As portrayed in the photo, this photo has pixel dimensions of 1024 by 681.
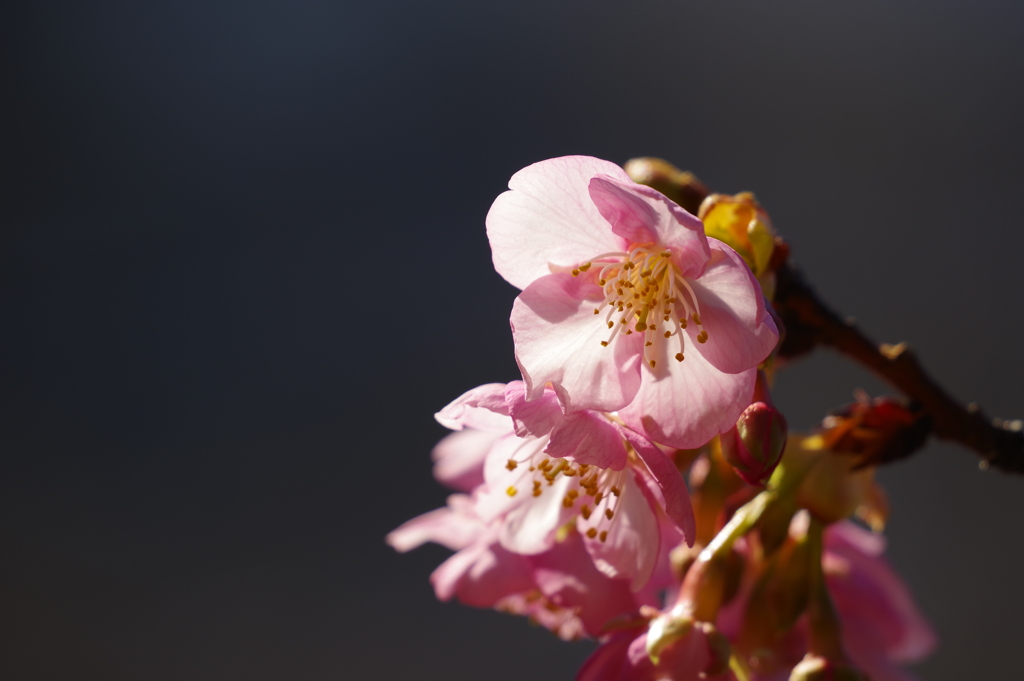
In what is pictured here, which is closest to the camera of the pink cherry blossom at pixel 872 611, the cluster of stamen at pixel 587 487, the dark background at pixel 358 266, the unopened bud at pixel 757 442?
the unopened bud at pixel 757 442

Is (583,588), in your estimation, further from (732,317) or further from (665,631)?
(732,317)

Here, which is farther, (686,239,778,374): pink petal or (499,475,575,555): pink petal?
(499,475,575,555): pink petal

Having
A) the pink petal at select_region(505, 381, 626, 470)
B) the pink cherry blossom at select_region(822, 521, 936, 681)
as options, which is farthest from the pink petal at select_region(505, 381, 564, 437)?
the pink cherry blossom at select_region(822, 521, 936, 681)

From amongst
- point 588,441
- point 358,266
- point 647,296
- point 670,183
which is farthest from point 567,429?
point 358,266

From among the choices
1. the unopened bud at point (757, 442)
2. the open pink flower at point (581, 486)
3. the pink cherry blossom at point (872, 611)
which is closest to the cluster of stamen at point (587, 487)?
the open pink flower at point (581, 486)

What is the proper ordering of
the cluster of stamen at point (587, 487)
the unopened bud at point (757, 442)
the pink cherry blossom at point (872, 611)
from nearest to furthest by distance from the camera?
the unopened bud at point (757, 442), the cluster of stamen at point (587, 487), the pink cherry blossom at point (872, 611)

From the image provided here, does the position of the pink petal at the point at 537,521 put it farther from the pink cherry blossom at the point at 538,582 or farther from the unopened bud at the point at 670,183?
the unopened bud at the point at 670,183

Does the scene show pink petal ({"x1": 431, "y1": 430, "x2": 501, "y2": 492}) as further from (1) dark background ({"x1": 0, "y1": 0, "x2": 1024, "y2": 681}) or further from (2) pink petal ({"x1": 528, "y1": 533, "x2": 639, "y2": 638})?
(1) dark background ({"x1": 0, "y1": 0, "x2": 1024, "y2": 681})

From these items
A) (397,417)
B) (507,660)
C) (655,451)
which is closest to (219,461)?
(397,417)
